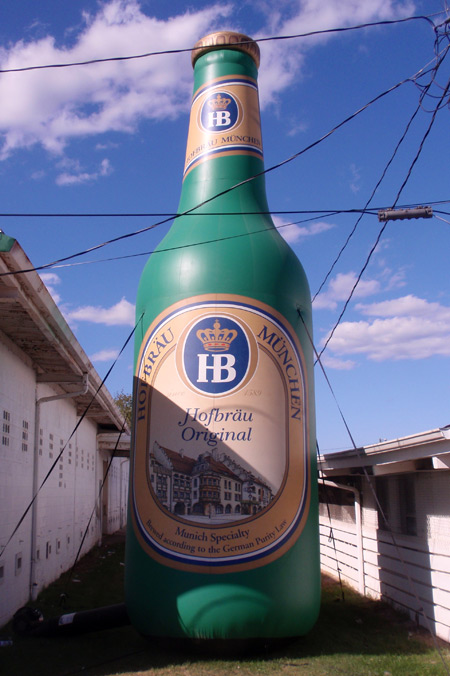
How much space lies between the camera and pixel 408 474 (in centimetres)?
1021

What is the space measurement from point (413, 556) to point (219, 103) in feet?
25.6

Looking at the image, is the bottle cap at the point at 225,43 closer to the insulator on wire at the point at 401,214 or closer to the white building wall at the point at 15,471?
the insulator on wire at the point at 401,214

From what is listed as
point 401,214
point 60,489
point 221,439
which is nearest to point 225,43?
point 401,214

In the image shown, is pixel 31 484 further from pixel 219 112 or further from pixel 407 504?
pixel 219 112

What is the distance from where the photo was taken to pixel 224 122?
1014cm

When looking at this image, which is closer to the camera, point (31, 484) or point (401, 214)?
point (401, 214)

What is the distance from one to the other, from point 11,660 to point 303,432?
466cm

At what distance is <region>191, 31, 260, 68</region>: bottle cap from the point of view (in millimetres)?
10438

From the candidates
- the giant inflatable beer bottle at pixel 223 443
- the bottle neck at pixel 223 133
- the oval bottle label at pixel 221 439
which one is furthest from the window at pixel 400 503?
the bottle neck at pixel 223 133

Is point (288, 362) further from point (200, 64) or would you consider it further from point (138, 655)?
point (200, 64)

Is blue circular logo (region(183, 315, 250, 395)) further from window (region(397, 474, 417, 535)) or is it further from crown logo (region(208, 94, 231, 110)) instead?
crown logo (region(208, 94, 231, 110))

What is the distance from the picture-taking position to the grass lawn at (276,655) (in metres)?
7.30

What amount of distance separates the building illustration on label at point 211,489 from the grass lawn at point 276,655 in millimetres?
1706

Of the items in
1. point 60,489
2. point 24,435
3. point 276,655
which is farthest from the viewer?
point 60,489
